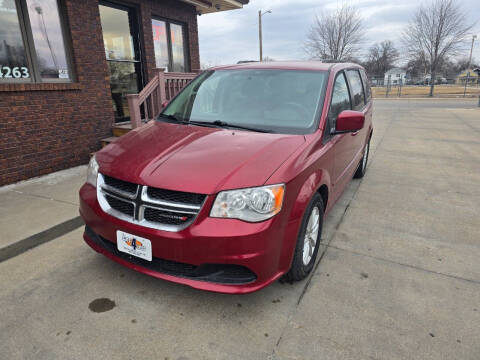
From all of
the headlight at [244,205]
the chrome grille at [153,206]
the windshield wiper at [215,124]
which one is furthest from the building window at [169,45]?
the headlight at [244,205]

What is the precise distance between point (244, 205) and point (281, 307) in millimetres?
858

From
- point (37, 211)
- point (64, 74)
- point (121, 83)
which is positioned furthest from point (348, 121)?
point (121, 83)

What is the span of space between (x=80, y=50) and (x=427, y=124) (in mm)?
10925

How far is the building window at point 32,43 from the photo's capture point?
4.82 metres

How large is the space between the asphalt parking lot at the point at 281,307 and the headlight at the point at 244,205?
0.75 metres

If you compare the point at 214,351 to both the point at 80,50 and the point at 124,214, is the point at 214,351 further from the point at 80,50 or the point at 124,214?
the point at 80,50

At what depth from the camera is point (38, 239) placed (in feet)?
10.8

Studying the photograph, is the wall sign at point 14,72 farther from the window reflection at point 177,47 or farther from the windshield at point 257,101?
the window reflection at point 177,47

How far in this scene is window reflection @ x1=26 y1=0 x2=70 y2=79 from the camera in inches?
203

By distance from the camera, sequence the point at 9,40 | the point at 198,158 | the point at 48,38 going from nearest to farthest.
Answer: the point at 198,158, the point at 9,40, the point at 48,38

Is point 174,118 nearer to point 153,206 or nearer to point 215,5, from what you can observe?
point 153,206

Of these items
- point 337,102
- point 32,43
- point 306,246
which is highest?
point 32,43

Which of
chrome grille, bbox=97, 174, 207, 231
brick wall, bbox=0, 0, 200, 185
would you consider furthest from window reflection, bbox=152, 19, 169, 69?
chrome grille, bbox=97, 174, 207, 231

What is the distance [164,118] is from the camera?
337 centimetres
